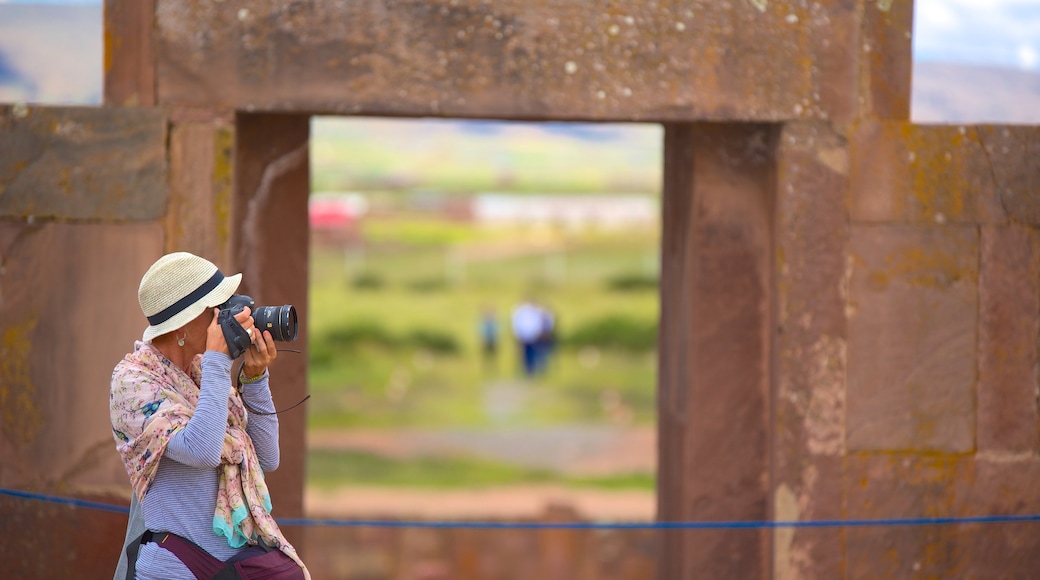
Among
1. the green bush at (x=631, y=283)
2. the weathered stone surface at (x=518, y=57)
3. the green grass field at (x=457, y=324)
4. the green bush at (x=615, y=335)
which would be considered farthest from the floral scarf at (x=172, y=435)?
the green bush at (x=631, y=283)

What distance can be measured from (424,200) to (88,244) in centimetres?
2863

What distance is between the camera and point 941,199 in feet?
12.7

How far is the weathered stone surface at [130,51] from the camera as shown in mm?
3717

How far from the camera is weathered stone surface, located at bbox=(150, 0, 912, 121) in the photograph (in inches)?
146

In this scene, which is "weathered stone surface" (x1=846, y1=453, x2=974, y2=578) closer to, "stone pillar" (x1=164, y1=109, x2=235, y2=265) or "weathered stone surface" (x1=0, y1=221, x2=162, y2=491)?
"stone pillar" (x1=164, y1=109, x2=235, y2=265)

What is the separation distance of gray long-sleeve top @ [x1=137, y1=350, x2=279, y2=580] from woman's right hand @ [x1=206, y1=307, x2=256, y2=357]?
0.02m

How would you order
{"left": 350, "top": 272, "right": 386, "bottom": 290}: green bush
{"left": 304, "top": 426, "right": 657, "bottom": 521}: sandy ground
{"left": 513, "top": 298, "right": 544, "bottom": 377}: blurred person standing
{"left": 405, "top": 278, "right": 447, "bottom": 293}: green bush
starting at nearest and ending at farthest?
1. {"left": 304, "top": 426, "right": 657, "bottom": 521}: sandy ground
2. {"left": 513, "top": 298, "right": 544, "bottom": 377}: blurred person standing
3. {"left": 350, "top": 272, "right": 386, "bottom": 290}: green bush
4. {"left": 405, "top": 278, "right": 447, "bottom": 293}: green bush

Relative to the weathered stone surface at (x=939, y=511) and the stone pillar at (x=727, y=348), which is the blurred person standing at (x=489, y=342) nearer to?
the stone pillar at (x=727, y=348)

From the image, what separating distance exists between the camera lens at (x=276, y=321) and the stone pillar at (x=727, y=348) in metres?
2.16

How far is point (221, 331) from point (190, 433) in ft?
0.74

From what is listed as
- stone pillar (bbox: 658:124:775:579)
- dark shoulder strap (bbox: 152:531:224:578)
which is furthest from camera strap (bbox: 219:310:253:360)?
stone pillar (bbox: 658:124:775:579)

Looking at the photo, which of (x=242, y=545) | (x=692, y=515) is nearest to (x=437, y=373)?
(x=692, y=515)

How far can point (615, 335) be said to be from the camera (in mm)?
17547

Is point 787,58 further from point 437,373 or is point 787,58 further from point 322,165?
point 322,165
